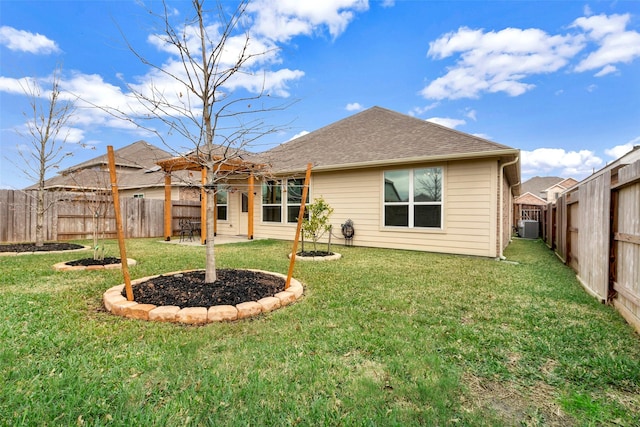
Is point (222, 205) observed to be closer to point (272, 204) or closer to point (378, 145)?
point (272, 204)

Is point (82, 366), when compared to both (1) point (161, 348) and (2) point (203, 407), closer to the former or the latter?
(1) point (161, 348)

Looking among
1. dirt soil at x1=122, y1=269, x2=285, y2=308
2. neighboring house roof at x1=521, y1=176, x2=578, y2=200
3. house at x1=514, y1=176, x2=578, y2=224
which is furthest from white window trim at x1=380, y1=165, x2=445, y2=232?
neighboring house roof at x1=521, y1=176, x2=578, y2=200

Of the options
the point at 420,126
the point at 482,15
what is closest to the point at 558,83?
the point at 482,15

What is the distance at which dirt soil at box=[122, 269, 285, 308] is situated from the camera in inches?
127

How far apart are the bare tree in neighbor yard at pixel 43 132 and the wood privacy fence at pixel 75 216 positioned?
884 millimetres

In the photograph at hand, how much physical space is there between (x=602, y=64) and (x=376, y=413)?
15.7 metres

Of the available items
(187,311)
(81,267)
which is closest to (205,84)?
(187,311)

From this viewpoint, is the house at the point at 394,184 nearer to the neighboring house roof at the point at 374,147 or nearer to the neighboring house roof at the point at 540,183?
the neighboring house roof at the point at 374,147

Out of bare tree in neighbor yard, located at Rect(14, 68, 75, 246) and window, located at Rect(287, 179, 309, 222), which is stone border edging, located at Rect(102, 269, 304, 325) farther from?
window, located at Rect(287, 179, 309, 222)

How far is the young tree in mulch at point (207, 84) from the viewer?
3.54 metres

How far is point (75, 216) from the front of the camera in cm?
1044

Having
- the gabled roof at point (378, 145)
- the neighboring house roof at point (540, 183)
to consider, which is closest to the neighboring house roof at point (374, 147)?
the gabled roof at point (378, 145)

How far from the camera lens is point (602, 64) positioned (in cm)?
1095

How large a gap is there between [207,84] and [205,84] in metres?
0.03
